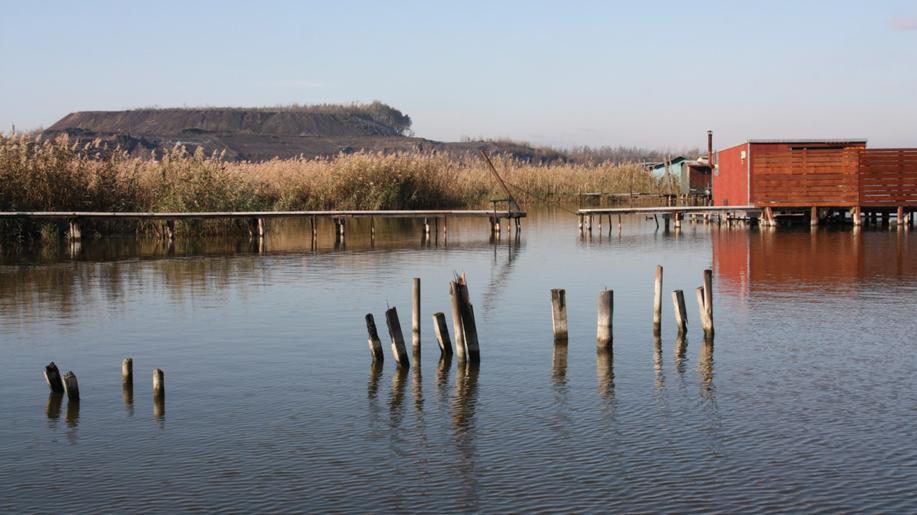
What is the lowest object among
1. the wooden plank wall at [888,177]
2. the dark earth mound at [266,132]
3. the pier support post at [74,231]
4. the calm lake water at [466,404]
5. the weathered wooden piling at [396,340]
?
the calm lake water at [466,404]

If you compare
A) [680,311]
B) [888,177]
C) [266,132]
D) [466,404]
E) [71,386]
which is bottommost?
[466,404]

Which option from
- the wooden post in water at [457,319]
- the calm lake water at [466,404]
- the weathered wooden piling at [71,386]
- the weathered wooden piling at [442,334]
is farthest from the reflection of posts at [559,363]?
the weathered wooden piling at [71,386]

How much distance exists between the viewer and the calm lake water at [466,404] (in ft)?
31.2

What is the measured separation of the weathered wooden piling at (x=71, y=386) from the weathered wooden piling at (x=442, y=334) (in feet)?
15.6

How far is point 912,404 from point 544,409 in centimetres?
413

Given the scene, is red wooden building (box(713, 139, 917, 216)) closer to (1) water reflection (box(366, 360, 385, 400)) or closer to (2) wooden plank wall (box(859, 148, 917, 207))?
(2) wooden plank wall (box(859, 148, 917, 207))

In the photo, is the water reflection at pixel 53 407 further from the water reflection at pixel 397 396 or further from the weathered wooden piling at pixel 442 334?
the weathered wooden piling at pixel 442 334

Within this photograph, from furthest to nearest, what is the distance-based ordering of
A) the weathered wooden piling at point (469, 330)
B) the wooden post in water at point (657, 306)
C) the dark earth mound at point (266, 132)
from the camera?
the dark earth mound at point (266, 132)
the wooden post in water at point (657, 306)
the weathered wooden piling at point (469, 330)

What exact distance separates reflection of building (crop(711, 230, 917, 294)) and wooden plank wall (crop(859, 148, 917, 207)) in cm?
441

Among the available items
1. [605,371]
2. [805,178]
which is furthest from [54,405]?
[805,178]

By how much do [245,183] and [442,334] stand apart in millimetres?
31846

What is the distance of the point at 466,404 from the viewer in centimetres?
1257

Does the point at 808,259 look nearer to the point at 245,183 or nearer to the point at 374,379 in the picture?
the point at 374,379

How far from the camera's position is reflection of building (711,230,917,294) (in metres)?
24.5
